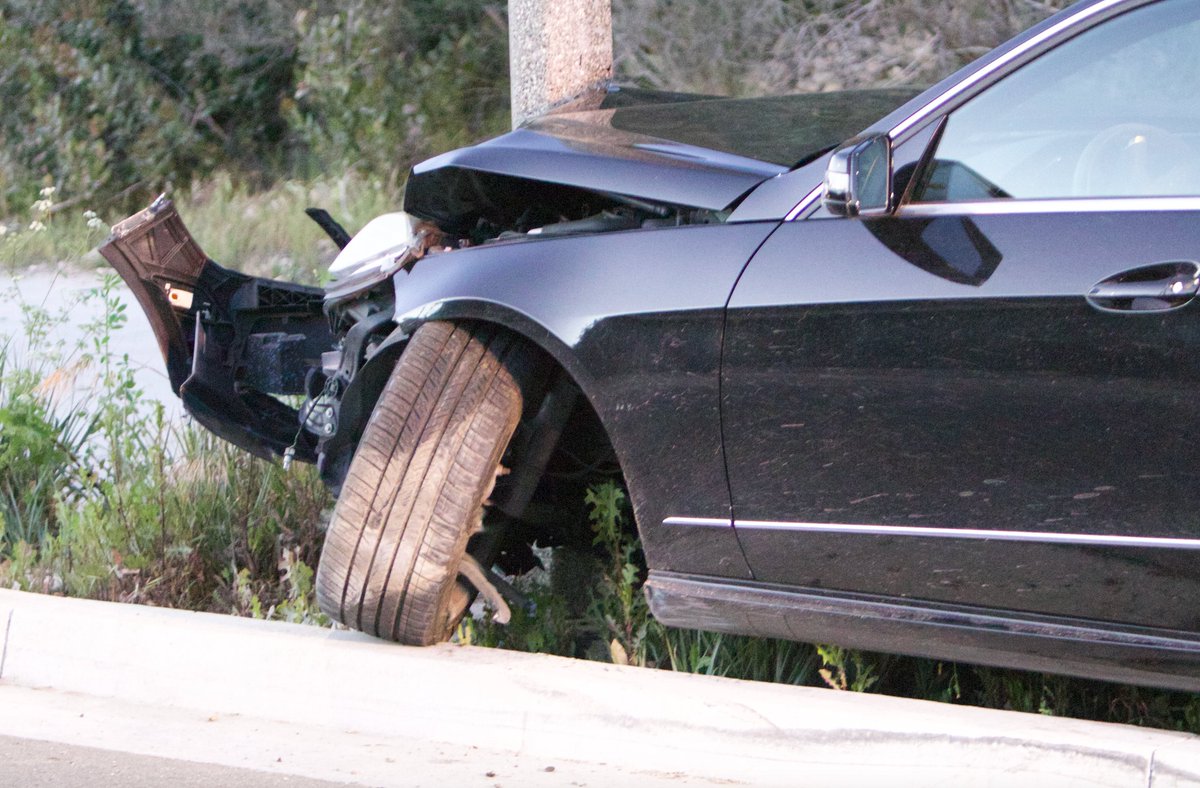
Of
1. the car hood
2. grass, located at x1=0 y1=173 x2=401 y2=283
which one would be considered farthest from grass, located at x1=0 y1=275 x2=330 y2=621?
grass, located at x1=0 y1=173 x2=401 y2=283

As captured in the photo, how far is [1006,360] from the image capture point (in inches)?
123

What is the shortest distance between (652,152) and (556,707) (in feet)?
4.54

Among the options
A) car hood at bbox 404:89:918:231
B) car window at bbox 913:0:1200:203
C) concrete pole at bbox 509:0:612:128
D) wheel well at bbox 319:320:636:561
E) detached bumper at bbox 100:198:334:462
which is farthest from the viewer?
concrete pole at bbox 509:0:612:128

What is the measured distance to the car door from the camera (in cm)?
303

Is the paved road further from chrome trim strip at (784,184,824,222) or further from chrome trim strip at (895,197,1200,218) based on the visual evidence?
chrome trim strip at (895,197,1200,218)

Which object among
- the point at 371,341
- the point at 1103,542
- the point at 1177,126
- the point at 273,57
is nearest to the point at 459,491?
the point at 371,341

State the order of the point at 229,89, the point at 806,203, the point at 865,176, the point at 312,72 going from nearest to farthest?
the point at 865,176
the point at 806,203
the point at 312,72
the point at 229,89

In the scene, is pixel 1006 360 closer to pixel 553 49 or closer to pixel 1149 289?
pixel 1149 289

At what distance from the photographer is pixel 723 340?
11.4 feet

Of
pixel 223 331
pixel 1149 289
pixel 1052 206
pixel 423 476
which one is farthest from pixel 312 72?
pixel 1149 289

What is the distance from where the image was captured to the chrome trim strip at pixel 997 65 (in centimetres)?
322

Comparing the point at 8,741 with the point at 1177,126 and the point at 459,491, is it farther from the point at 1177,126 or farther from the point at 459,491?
the point at 1177,126

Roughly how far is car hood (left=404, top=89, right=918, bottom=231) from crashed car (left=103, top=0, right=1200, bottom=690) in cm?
1

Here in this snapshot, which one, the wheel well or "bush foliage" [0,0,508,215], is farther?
"bush foliage" [0,0,508,215]
